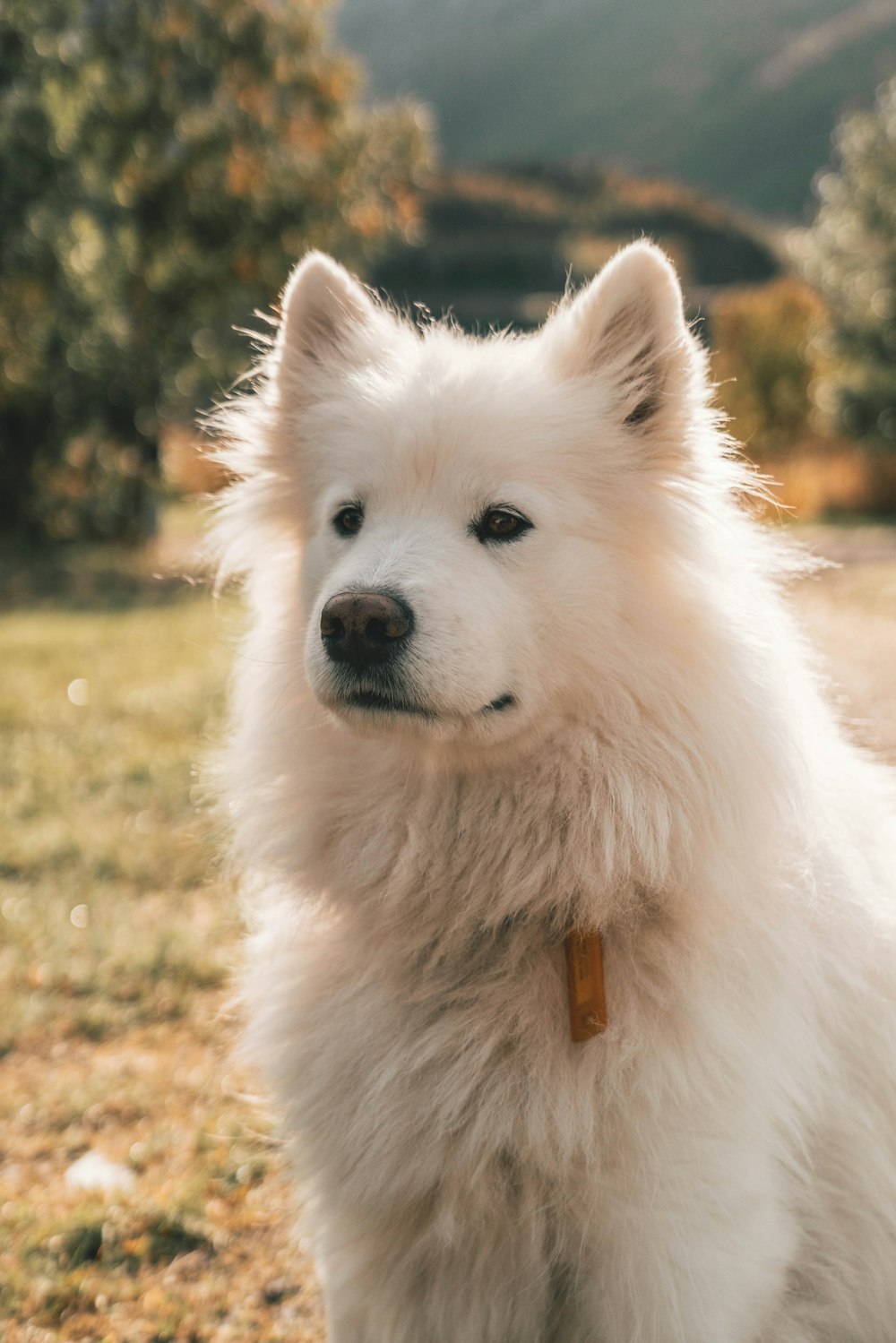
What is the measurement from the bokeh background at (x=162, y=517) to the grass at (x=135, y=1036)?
0.01m

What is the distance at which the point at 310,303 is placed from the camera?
2.83m

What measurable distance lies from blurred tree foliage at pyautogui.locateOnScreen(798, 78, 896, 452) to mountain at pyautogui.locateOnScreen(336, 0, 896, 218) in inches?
2859

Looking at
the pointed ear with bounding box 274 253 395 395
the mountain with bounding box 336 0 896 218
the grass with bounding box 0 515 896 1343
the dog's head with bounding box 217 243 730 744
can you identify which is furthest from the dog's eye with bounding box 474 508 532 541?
the mountain with bounding box 336 0 896 218

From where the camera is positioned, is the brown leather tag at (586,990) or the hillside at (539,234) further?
the hillside at (539,234)

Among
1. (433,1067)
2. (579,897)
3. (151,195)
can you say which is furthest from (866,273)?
(433,1067)

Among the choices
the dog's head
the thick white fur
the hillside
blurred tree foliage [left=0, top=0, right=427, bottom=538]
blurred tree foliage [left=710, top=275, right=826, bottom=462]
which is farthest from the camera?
the hillside

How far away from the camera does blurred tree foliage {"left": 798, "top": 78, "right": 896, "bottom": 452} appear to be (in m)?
18.1

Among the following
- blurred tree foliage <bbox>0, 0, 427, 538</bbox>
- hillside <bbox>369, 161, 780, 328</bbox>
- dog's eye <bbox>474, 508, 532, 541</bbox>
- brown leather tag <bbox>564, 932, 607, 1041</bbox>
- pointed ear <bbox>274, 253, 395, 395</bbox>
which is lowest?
brown leather tag <bbox>564, 932, 607, 1041</bbox>

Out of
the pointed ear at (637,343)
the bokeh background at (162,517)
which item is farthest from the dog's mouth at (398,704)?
the bokeh background at (162,517)

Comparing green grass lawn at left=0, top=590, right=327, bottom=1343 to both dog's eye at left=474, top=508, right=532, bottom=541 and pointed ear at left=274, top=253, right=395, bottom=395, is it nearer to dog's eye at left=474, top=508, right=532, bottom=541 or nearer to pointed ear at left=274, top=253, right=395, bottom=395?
pointed ear at left=274, top=253, right=395, bottom=395

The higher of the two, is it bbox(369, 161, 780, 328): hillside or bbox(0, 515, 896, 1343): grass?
bbox(369, 161, 780, 328): hillside

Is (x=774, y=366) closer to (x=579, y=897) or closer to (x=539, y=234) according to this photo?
(x=579, y=897)

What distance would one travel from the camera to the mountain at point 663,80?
8881 centimetres

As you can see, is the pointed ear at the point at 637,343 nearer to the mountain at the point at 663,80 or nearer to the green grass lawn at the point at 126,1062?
the green grass lawn at the point at 126,1062
